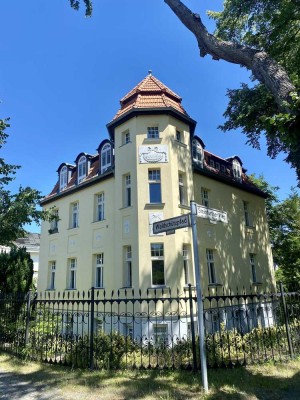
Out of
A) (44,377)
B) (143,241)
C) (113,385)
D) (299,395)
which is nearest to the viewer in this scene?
(299,395)

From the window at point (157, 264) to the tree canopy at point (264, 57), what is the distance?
642cm

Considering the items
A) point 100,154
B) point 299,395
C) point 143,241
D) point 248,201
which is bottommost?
point 299,395

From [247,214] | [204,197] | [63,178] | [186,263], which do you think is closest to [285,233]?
[247,214]

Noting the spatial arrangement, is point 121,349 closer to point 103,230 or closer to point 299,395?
point 299,395

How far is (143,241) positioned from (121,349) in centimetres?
633

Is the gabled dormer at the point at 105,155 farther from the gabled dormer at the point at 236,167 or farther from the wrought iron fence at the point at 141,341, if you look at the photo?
the wrought iron fence at the point at 141,341

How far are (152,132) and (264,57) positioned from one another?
804 centimetres

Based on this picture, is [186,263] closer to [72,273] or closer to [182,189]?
[182,189]

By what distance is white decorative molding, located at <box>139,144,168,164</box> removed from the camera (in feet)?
47.9

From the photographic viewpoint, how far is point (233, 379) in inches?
232

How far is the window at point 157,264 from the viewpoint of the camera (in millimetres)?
13328

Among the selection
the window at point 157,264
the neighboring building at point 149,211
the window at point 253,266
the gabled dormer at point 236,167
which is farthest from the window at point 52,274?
the gabled dormer at point 236,167

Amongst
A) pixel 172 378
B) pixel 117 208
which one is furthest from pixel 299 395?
pixel 117 208

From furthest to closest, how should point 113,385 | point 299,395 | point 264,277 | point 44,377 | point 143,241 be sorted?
point 264,277
point 143,241
point 44,377
point 113,385
point 299,395
